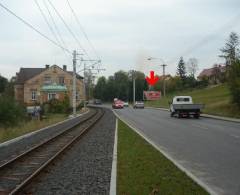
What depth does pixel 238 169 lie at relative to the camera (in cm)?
1141

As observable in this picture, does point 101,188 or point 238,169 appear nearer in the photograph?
point 101,188

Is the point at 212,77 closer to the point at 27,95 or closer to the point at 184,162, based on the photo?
the point at 27,95

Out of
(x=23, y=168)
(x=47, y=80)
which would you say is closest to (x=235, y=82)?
(x=23, y=168)

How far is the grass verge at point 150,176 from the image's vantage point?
28.2 feet

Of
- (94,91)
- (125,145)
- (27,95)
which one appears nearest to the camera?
(125,145)

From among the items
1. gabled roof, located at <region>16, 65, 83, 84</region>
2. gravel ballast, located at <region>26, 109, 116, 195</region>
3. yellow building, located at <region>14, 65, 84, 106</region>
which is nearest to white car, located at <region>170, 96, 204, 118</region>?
gravel ballast, located at <region>26, 109, 116, 195</region>

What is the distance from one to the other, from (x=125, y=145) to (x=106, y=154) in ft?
7.57

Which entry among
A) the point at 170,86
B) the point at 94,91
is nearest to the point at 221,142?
the point at 170,86

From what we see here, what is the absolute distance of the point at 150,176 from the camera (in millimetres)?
10188

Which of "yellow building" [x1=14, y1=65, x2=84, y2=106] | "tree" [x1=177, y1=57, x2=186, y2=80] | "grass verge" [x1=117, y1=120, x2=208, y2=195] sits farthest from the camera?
"tree" [x1=177, y1=57, x2=186, y2=80]

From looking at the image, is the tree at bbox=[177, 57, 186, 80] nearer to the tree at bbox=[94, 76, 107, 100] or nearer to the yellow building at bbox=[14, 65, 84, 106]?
the tree at bbox=[94, 76, 107, 100]

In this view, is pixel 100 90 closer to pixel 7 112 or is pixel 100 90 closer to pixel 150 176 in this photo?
pixel 7 112

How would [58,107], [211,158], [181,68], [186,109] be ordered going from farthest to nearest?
[181,68], [58,107], [186,109], [211,158]

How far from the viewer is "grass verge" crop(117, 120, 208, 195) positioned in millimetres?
8594
